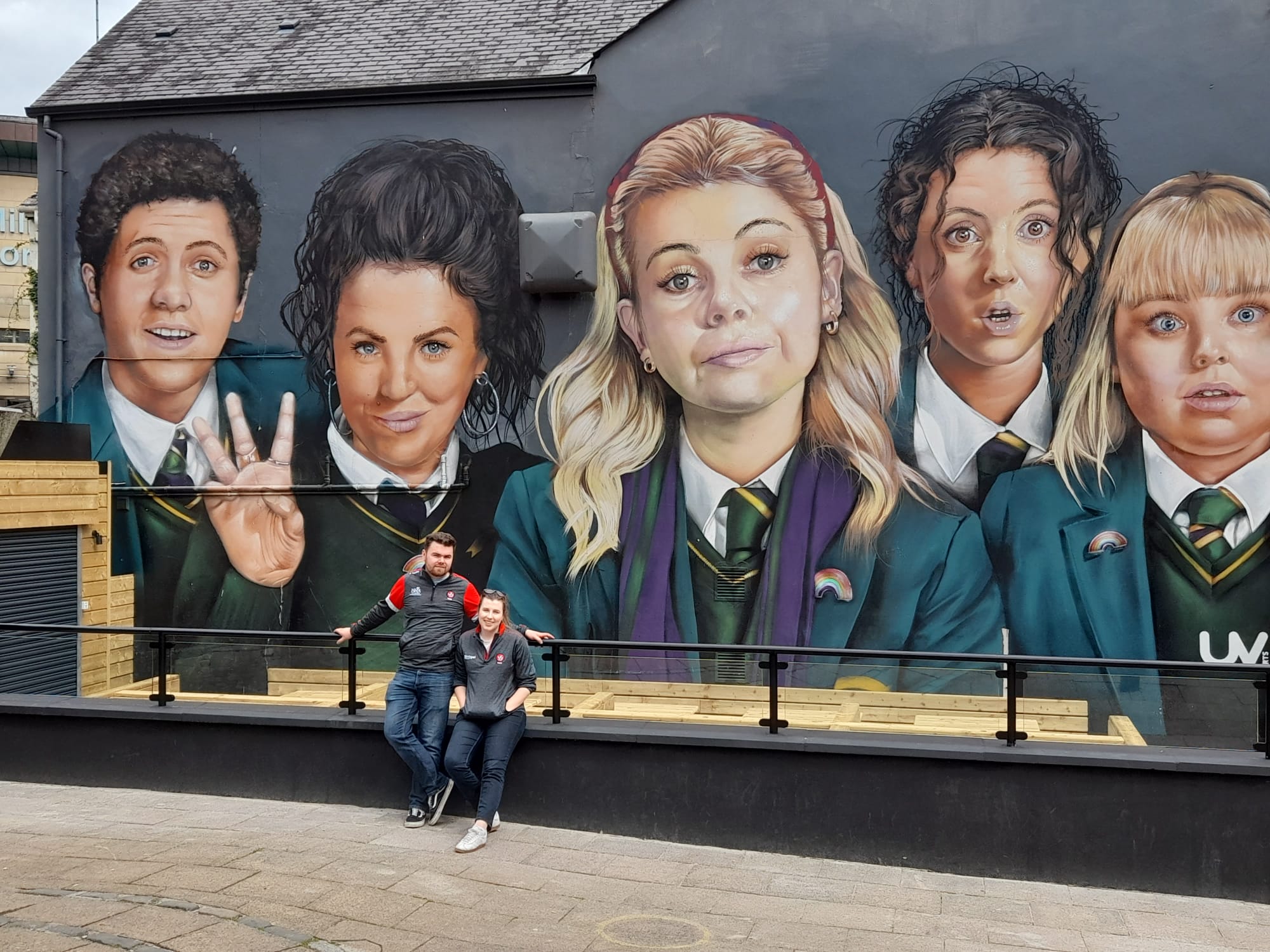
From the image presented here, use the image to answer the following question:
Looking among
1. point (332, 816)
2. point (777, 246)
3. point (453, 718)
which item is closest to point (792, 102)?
point (777, 246)

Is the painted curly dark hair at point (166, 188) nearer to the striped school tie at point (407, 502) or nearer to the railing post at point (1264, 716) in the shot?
the striped school tie at point (407, 502)

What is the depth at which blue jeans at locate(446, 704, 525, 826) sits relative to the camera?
7570mm

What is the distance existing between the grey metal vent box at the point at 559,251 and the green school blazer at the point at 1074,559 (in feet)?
15.6

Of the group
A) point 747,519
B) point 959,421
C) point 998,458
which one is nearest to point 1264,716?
point 998,458

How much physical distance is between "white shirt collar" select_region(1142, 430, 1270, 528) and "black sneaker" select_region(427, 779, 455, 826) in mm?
7103

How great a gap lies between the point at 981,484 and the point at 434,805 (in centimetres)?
618

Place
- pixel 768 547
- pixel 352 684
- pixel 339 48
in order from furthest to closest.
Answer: pixel 339 48
pixel 768 547
pixel 352 684

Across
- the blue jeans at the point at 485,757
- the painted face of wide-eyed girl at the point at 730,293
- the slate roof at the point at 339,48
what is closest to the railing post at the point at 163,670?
the blue jeans at the point at 485,757

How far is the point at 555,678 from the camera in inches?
329

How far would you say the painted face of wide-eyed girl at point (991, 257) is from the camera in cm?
1103

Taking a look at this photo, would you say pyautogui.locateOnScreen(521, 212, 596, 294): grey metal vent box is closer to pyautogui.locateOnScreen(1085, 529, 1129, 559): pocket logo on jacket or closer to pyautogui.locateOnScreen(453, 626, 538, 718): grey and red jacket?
pyautogui.locateOnScreen(453, 626, 538, 718): grey and red jacket

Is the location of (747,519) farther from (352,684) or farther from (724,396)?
(352,684)

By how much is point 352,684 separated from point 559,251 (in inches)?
213

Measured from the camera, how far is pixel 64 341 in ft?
45.2
